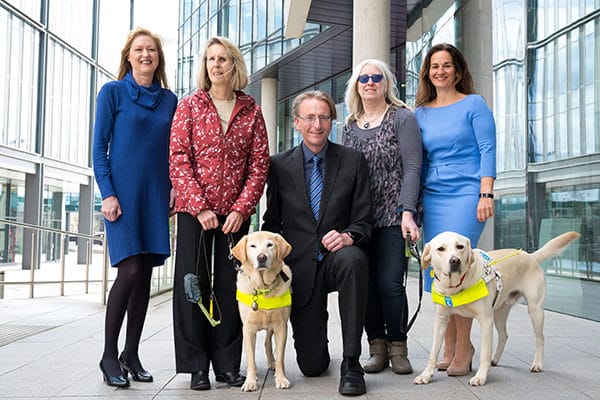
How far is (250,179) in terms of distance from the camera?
11.4ft

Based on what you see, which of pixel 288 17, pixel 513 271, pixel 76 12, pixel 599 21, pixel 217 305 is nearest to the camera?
pixel 217 305

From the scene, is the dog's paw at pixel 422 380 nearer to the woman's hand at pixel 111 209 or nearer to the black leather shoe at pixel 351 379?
the black leather shoe at pixel 351 379

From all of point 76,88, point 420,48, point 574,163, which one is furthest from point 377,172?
point 76,88

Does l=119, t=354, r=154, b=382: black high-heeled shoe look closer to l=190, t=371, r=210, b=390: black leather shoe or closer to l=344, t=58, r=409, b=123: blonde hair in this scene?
l=190, t=371, r=210, b=390: black leather shoe

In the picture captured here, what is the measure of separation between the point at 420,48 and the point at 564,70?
4.23 meters

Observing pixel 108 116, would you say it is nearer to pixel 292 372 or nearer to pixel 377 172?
pixel 377 172

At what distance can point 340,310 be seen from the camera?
339cm

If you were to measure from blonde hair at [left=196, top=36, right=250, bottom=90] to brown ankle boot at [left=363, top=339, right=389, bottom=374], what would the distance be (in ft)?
6.07

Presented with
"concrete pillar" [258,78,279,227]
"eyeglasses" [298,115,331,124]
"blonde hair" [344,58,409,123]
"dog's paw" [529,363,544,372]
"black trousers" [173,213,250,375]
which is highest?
"concrete pillar" [258,78,279,227]

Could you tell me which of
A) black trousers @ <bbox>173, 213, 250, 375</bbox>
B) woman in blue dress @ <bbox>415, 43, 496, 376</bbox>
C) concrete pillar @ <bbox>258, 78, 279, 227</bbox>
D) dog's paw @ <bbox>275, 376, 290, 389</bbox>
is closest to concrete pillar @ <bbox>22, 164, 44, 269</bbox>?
concrete pillar @ <bbox>258, 78, 279, 227</bbox>

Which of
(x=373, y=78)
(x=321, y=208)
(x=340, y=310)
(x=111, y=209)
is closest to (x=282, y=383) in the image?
(x=340, y=310)

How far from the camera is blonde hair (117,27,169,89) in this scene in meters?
3.61

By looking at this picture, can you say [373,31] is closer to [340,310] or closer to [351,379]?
[340,310]

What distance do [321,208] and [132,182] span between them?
3.74ft
